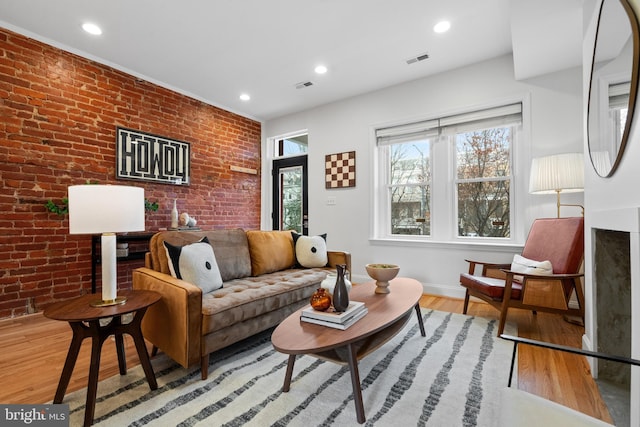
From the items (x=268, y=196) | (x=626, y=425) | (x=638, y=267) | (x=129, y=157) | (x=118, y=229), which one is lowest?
(x=626, y=425)

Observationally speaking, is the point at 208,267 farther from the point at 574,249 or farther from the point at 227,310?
the point at 574,249

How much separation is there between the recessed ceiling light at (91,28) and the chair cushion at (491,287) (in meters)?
4.12

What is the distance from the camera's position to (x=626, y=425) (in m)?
1.35

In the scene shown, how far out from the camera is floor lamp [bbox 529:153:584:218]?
250 centimetres

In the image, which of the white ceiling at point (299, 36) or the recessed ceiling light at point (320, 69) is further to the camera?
the recessed ceiling light at point (320, 69)

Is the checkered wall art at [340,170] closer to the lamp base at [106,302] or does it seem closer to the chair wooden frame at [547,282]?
the chair wooden frame at [547,282]

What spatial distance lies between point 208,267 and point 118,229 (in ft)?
2.35

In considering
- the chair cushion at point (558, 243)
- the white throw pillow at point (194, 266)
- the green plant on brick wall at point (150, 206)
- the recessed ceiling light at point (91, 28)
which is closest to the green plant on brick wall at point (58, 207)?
the green plant on brick wall at point (150, 206)

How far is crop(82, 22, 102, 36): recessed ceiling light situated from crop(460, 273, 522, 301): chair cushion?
4119 millimetres

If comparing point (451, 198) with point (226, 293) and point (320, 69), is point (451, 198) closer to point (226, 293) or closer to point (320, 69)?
point (320, 69)

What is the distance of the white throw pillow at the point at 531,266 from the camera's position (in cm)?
236

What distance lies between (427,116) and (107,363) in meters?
3.88

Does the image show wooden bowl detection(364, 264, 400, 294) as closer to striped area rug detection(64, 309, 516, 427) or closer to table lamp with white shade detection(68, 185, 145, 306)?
striped area rug detection(64, 309, 516, 427)

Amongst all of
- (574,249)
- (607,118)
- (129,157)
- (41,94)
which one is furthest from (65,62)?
(574,249)
